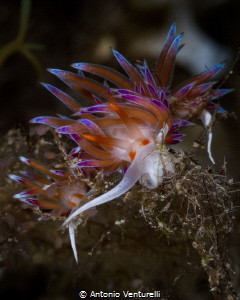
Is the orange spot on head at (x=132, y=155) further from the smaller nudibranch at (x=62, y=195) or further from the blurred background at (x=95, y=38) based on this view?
the blurred background at (x=95, y=38)

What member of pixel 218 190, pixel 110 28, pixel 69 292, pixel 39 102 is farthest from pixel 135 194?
pixel 110 28

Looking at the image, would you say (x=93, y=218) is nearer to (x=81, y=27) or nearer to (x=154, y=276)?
(x=154, y=276)

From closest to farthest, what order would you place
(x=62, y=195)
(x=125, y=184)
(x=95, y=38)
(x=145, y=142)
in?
1. (x=125, y=184)
2. (x=145, y=142)
3. (x=62, y=195)
4. (x=95, y=38)

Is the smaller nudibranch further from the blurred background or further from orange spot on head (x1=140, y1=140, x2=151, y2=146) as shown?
the blurred background

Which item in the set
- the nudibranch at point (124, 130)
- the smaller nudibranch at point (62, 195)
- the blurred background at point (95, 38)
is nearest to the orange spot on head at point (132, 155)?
the nudibranch at point (124, 130)

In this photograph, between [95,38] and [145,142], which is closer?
[145,142]

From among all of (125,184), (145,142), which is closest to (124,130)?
(145,142)

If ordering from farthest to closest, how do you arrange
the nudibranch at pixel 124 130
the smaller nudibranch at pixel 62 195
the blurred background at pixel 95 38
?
the blurred background at pixel 95 38 < the smaller nudibranch at pixel 62 195 < the nudibranch at pixel 124 130

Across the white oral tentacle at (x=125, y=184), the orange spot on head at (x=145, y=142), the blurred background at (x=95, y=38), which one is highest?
the blurred background at (x=95, y=38)

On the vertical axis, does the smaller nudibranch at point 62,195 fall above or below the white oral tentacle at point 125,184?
below

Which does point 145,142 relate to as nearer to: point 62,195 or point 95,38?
point 62,195
